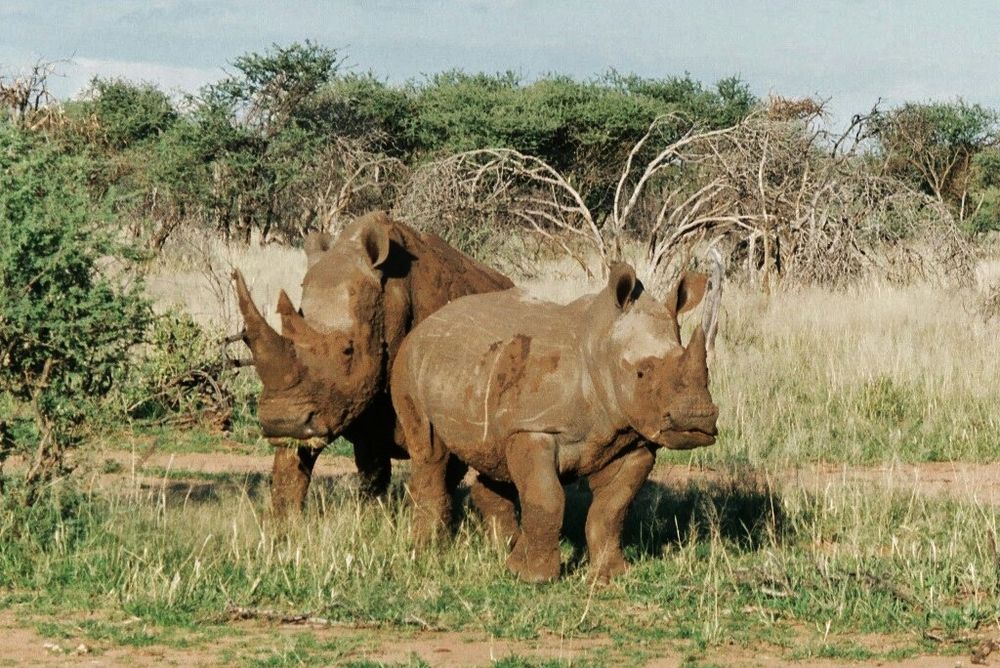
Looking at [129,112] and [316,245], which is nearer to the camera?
[316,245]

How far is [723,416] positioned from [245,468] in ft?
12.8

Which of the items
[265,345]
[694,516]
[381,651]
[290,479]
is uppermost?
[265,345]

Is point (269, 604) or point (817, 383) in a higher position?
point (817, 383)

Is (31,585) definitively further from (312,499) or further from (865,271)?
(865,271)

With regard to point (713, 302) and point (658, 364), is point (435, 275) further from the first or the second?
point (713, 302)

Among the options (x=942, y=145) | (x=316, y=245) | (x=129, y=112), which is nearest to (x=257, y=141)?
(x=129, y=112)

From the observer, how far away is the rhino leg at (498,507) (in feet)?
26.7

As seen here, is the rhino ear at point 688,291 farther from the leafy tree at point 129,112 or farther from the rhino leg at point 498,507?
the leafy tree at point 129,112

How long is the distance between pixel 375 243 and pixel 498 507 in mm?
1498

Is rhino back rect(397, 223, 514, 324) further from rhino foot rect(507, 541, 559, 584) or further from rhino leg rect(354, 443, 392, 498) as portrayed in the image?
rhino foot rect(507, 541, 559, 584)

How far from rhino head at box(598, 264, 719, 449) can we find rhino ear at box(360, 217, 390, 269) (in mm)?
1255

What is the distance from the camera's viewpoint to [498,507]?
8.19 m

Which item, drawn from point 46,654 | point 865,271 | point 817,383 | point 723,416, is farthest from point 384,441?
point 865,271

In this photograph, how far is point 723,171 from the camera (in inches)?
805
